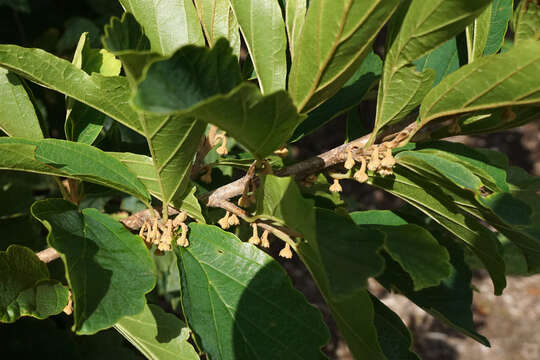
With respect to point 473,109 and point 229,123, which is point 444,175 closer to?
point 473,109

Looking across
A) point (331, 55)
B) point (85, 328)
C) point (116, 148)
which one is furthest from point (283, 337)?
point (116, 148)

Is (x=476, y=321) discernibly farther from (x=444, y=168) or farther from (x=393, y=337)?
(x=444, y=168)

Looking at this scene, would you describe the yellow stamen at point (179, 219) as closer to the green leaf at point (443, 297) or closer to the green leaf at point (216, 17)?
the green leaf at point (216, 17)

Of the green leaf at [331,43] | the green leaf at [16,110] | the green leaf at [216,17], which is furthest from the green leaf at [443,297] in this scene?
the green leaf at [16,110]

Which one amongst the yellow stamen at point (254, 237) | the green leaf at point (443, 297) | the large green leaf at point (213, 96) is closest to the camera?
the large green leaf at point (213, 96)

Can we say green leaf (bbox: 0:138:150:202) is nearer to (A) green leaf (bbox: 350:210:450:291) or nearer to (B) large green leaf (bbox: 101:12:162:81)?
(B) large green leaf (bbox: 101:12:162:81)

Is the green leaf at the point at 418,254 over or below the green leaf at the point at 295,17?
below

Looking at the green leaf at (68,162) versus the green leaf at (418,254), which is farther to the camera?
the green leaf at (68,162)
